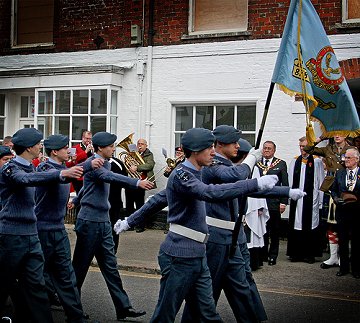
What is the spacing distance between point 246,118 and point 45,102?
497 centimetres

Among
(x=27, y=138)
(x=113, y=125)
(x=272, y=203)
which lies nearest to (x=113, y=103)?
(x=113, y=125)

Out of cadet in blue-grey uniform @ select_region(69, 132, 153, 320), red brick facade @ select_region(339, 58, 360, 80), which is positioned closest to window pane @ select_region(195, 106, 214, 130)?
red brick facade @ select_region(339, 58, 360, 80)

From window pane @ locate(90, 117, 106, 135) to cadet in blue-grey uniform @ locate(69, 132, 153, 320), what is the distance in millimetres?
7673

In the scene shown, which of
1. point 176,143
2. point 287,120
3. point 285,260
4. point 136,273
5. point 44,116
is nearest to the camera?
point 136,273

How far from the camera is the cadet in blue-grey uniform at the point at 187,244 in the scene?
5.55m

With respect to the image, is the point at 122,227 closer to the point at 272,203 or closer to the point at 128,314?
the point at 128,314

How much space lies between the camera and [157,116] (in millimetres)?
14969

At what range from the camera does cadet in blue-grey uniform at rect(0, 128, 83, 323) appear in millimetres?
6219

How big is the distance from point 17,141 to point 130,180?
133 centimetres

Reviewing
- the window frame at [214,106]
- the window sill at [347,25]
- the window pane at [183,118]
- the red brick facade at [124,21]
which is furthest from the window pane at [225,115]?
the window sill at [347,25]

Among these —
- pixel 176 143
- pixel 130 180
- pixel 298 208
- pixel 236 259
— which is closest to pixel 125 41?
pixel 176 143

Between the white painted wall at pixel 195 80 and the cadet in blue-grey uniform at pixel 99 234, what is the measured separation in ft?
21.4

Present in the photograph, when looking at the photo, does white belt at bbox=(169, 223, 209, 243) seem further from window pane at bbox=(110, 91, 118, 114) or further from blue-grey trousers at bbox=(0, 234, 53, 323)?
window pane at bbox=(110, 91, 118, 114)

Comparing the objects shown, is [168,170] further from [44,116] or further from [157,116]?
[44,116]
